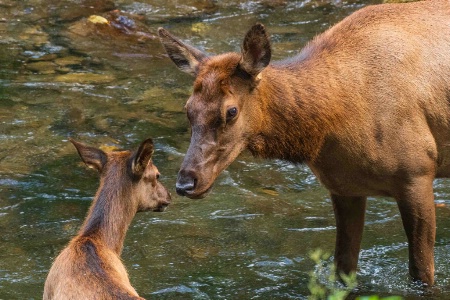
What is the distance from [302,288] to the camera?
29.2ft

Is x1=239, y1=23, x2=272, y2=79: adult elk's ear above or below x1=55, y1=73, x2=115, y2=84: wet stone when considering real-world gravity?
above

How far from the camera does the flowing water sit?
9.10m

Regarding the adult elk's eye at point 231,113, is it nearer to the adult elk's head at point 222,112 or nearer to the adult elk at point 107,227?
the adult elk's head at point 222,112

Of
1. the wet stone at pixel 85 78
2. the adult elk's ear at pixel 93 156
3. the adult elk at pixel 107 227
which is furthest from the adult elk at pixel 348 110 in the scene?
the wet stone at pixel 85 78

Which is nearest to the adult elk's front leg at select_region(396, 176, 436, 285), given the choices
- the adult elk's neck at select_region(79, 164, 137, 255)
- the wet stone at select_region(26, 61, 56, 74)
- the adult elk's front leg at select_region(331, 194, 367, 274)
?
the adult elk's front leg at select_region(331, 194, 367, 274)

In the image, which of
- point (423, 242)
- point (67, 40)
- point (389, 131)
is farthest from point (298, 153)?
point (67, 40)

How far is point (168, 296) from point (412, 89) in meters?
2.72

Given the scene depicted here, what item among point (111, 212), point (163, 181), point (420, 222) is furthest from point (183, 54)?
point (163, 181)

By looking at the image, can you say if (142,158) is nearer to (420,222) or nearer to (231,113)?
(231,113)

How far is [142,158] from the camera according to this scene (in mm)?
7801

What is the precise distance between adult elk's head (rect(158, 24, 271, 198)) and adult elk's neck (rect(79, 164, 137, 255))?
566 mm

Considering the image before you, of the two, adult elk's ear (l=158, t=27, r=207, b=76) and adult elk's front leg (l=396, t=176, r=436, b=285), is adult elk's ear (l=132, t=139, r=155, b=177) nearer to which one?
adult elk's ear (l=158, t=27, r=207, b=76)

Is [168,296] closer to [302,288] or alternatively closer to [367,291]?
[302,288]

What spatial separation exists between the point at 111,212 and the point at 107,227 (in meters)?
0.14
